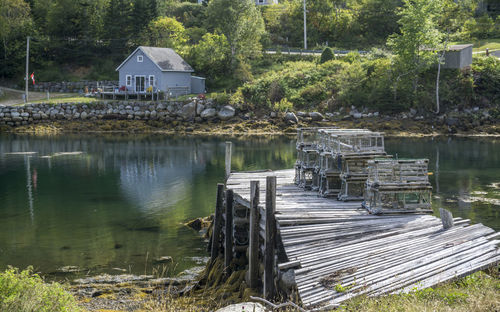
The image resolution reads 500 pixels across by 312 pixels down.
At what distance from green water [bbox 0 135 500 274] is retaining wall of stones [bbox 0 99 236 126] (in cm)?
717

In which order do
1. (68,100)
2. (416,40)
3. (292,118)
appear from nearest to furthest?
(416,40), (292,118), (68,100)

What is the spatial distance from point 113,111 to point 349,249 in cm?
5973

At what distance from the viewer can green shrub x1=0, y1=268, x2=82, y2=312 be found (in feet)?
40.1

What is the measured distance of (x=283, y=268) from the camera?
15.8 m

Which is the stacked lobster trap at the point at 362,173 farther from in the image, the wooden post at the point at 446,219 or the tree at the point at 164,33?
the tree at the point at 164,33

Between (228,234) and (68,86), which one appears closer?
(228,234)

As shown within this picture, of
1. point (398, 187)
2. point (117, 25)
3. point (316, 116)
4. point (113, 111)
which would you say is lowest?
point (398, 187)

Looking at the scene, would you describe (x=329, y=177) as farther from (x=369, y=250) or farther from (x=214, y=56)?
(x=214, y=56)

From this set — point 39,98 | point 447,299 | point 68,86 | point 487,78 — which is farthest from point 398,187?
point 68,86

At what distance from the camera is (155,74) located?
75.3 metres

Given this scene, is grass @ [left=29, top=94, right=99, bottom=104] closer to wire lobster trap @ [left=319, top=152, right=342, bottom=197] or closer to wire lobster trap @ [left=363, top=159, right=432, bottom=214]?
wire lobster trap @ [left=319, top=152, right=342, bottom=197]

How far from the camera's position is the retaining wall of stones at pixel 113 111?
71.2 metres

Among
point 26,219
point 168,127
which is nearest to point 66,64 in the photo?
point 168,127

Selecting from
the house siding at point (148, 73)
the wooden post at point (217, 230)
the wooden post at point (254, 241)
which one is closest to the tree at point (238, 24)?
the house siding at point (148, 73)
